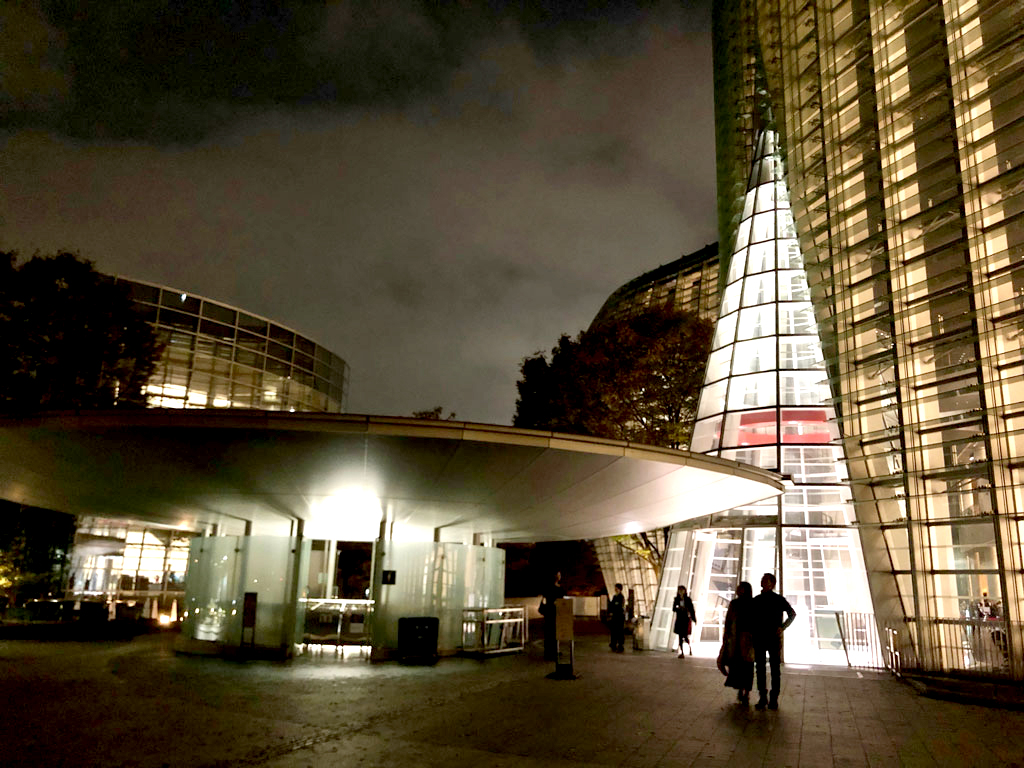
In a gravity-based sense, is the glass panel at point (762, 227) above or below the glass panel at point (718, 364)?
above

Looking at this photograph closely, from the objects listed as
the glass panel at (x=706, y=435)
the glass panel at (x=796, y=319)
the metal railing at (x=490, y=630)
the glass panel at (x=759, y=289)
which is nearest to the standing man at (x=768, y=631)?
the metal railing at (x=490, y=630)

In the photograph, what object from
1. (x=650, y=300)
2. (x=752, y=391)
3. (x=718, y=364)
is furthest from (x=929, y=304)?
(x=650, y=300)

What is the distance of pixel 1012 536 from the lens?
1332 centimetres

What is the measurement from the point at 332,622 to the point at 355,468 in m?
11.0

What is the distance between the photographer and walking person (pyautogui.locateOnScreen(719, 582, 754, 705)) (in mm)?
10484

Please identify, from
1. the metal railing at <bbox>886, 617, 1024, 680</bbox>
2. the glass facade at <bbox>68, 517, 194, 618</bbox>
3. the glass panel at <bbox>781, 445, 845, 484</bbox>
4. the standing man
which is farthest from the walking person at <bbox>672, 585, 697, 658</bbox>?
the glass facade at <bbox>68, 517, 194, 618</bbox>

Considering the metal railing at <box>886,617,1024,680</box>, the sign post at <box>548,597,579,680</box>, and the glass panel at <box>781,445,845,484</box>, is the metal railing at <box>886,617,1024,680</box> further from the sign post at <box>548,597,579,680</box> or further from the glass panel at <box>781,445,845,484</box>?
the sign post at <box>548,597,579,680</box>

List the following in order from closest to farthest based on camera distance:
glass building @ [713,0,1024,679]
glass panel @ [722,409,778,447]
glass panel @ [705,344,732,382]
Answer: glass building @ [713,0,1024,679] → glass panel @ [722,409,778,447] → glass panel @ [705,344,732,382]

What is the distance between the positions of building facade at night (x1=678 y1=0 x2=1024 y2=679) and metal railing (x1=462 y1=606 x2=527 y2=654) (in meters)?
6.02

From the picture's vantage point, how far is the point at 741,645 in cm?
1064

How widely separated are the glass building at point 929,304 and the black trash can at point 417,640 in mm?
9105

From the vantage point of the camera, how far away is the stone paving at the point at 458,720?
276 inches

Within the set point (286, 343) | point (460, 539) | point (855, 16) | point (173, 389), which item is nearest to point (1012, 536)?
point (855, 16)

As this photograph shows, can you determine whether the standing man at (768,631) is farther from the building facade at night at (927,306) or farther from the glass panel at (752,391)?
the glass panel at (752,391)
